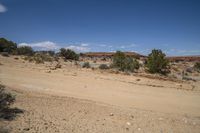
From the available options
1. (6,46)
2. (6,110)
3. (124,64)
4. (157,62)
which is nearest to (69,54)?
(6,46)

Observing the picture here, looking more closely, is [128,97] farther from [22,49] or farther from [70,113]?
[22,49]

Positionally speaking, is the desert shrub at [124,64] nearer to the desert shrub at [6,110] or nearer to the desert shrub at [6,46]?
the desert shrub at [6,110]

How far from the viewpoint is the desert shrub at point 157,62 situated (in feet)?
109

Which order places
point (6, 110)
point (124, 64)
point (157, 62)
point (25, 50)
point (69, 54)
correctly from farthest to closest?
point (69, 54) → point (25, 50) → point (124, 64) → point (157, 62) → point (6, 110)

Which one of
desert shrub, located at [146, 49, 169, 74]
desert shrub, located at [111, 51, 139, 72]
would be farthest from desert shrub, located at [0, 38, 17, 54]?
desert shrub, located at [146, 49, 169, 74]

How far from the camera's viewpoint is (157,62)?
33.2m

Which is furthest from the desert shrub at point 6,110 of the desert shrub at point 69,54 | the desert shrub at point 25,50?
the desert shrub at point 69,54

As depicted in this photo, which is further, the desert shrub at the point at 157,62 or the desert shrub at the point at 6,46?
the desert shrub at the point at 6,46

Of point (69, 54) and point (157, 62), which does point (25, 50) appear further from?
point (157, 62)

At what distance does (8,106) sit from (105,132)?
13.1 ft

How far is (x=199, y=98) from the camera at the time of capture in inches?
675

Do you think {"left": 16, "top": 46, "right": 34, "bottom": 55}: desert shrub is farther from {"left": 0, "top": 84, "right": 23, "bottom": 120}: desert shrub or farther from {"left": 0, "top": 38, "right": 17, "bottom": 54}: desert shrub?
{"left": 0, "top": 84, "right": 23, "bottom": 120}: desert shrub

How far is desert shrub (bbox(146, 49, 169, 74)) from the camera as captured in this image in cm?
3312

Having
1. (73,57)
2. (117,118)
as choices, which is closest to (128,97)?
(117,118)
